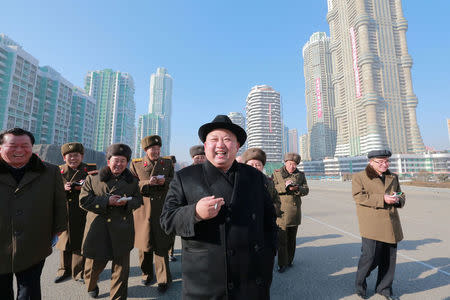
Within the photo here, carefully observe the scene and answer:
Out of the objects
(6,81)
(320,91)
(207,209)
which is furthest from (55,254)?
(320,91)

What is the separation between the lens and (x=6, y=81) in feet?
167

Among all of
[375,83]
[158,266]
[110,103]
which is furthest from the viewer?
[110,103]

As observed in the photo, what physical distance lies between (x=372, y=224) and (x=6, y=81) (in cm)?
7457

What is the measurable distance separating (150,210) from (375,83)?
4920 inches

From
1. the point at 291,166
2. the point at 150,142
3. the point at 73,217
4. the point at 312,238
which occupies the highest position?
the point at 150,142

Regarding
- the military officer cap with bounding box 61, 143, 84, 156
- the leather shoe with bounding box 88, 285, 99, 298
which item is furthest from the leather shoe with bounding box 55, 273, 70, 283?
the military officer cap with bounding box 61, 143, 84, 156

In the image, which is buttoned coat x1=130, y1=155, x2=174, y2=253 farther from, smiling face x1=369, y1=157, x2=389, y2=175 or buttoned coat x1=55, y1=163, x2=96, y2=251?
smiling face x1=369, y1=157, x2=389, y2=175

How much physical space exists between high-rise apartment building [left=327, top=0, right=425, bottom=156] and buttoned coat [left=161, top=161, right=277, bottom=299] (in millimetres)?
108869

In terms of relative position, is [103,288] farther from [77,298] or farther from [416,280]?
[416,280]

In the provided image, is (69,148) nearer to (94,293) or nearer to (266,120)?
(94,293)

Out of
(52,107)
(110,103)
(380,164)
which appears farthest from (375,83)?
(52,107)

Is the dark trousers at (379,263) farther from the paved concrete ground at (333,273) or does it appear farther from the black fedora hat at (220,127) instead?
the black fedora hat at (220,127)

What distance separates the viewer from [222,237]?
1.43 m

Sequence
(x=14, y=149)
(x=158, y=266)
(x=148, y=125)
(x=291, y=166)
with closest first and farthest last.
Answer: (x=14, y=149) → (x=158, y=266) → (x=291, y=166) → (x=148, y=125)
